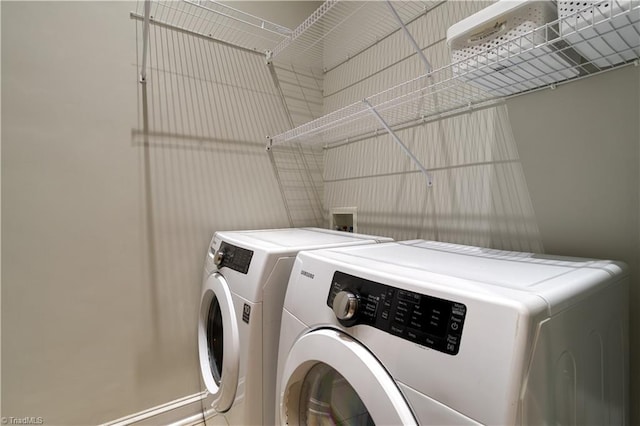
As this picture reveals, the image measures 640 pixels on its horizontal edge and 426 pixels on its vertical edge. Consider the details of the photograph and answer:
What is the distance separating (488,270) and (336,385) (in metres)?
0.45

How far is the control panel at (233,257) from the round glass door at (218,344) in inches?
2.5

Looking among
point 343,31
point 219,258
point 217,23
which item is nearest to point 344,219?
point 219,258

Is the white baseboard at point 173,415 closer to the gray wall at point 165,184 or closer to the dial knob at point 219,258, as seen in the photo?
the gray wall at point 165,184

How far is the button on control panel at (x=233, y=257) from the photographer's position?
108 centimetres

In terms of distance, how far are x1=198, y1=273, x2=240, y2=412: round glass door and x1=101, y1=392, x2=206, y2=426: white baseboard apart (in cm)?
19

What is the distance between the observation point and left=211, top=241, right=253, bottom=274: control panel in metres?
1.08

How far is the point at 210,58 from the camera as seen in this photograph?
168 cm

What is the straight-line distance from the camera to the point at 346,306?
63 centimetres

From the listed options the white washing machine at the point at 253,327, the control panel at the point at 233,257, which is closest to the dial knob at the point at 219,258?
the control panel at the point at 233,257

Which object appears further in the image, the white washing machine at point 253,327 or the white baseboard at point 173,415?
the white baseboard at point 173,415

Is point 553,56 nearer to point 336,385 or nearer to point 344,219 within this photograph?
point 336,385

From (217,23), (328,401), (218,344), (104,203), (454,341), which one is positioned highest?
(217,23)

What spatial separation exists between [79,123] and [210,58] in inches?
29.2

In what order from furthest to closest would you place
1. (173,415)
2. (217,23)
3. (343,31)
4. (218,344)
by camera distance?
(343,31) → (217,23) → (173,415) → (218,344)
